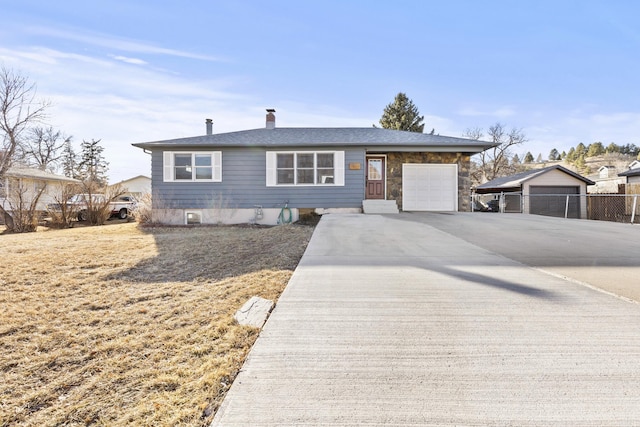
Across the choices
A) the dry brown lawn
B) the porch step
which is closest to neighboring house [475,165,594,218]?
the porch step

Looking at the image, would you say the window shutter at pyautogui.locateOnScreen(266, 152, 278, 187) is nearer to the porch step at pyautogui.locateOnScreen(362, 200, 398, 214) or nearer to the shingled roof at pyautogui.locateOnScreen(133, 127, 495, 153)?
the shingled roof at pyautogui.locateOnScreen(133, 127, 495, 153)

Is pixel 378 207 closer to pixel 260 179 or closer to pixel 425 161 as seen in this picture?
pixel 425 161

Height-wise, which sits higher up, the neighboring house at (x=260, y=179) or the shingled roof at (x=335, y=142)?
the shingled roof at (x=335, y=142)

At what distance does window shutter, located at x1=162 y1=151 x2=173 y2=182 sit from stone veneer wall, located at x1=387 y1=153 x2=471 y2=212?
8.82 meters

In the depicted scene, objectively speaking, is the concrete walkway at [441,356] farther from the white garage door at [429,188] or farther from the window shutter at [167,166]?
the window shutter at [167,166]

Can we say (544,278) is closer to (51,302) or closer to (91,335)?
(91,335)

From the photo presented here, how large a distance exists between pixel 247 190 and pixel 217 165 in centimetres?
153

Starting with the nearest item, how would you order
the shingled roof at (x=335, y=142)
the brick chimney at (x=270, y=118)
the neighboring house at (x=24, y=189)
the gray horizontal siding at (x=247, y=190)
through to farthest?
the shingled roof at (x=335, y=142) < the gray horizontal siding at (x=247, y=190) < the neighboring house at (x=24, y=189) < the brick chimney at (x=270, y=118)

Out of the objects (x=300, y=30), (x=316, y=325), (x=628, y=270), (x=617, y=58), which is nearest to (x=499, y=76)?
(x=617, y=58)

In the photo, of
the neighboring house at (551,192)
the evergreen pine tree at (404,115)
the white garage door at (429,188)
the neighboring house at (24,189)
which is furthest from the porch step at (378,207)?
the evergreen pine tree at (404,115)

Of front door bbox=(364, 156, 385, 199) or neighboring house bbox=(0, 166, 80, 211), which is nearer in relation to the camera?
neighboring house bbox=(0, 166, 80, 211)

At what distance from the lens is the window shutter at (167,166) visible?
479 inches

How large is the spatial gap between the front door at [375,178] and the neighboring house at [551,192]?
32.9ft

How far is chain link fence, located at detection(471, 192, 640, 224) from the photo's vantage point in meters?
16.9
